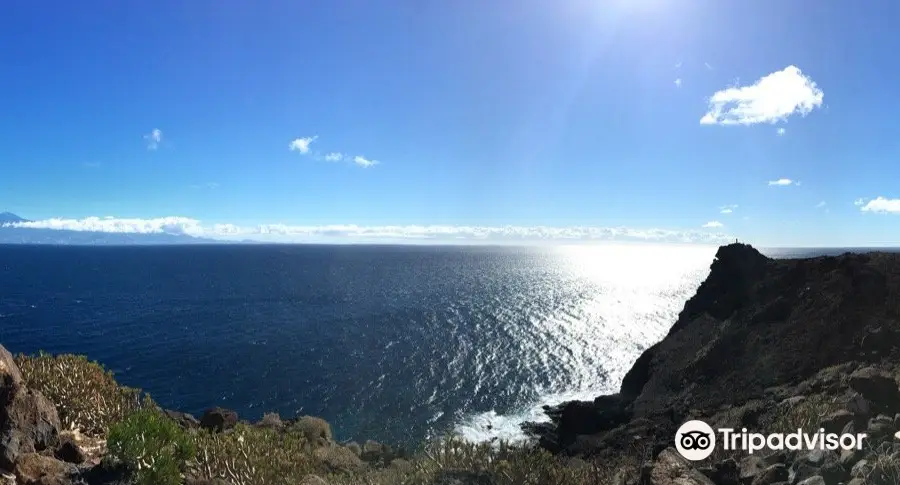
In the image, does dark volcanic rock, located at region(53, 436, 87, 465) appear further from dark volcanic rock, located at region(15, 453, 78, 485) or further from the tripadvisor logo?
the tripadvisor logo

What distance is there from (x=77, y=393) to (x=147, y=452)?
17.3 feet

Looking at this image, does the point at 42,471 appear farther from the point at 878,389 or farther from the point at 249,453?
the point at 878,389

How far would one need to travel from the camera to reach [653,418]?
37625mm

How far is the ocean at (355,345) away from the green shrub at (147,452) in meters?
34.0

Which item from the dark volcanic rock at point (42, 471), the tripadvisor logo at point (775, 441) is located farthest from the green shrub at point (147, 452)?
the tripadvisor logo at point (775, 441)

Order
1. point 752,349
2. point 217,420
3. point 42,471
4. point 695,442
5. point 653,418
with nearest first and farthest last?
point 42,471
point 695,442
point 217,420
point 653,418
point 752,349

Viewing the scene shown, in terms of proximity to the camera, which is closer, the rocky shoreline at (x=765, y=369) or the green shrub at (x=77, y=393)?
the green shrub at (x=77, y=393)

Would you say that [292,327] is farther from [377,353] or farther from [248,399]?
[248,399]

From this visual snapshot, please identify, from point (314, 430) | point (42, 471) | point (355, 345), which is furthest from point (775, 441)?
point (355, 345)

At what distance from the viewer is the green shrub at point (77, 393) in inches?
588

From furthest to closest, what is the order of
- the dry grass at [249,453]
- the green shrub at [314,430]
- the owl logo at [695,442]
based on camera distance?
the green shrub at [314,430], the owl logo at [695,442], the dry grass at [249,453]

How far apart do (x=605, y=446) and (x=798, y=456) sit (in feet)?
82.7

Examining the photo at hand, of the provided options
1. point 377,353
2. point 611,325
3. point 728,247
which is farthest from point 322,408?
point 611,325

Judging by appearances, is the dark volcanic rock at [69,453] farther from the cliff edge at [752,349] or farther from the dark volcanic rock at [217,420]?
the cliff edge at [752,349]
